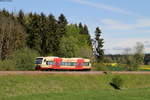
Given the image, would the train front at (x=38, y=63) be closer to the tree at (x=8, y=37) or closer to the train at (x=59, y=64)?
the train at (x=59, y=64)

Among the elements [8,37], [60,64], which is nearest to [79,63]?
[60,64]

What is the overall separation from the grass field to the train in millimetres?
10504

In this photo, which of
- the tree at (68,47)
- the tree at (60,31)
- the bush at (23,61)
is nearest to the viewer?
the bush at (23,61)

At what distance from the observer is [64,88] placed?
34.6 m

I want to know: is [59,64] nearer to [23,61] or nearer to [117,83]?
[23,61]

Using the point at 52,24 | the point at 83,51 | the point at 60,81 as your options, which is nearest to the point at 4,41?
the point at 52,24

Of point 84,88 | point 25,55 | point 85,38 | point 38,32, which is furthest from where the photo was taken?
point 85,38

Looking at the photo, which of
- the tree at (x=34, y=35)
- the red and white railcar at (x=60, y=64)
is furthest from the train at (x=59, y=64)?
the tree at (x=34, y=35)

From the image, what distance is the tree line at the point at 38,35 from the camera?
70312mm

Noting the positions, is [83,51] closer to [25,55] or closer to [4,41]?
[4,41]

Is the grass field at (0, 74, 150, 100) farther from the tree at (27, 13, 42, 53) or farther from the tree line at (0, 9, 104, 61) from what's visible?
the tree at (27, 13, 42, 53)

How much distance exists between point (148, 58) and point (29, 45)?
108 metres

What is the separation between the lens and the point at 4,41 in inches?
2800

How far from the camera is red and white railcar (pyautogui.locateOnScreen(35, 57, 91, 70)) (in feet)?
169
